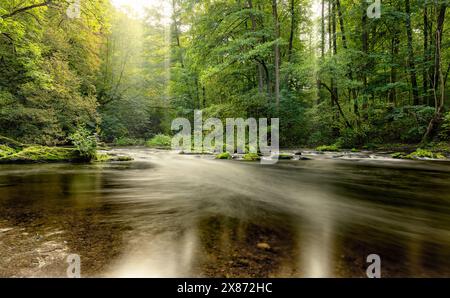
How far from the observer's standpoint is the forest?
11570 mm

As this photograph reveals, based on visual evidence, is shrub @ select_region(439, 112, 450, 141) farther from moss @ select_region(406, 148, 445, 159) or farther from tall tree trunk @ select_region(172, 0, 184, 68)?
tall tree trunk @ select_region(172, 0, 184, 68)

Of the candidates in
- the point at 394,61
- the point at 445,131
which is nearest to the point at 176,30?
the point at 394,61

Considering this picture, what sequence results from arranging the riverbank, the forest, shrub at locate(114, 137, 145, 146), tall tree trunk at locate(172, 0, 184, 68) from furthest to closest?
tall tree trunk at locate(172, 0, 184, 68) < shrub at locate(114, 137, 145, 146) < the forest < the riverbank

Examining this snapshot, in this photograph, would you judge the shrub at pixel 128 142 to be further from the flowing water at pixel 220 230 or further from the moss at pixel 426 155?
the moss at pixel 426 155

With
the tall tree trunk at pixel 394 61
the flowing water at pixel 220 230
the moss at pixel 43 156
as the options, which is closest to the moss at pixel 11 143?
the moss at pixel 43 156

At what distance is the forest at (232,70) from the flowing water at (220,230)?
6.40m

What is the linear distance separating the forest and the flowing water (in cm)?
640

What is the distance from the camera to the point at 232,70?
1905 cm

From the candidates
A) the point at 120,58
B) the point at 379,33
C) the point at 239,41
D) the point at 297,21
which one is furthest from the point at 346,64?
the point at 120,58

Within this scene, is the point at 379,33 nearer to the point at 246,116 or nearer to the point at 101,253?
the point at 246,116

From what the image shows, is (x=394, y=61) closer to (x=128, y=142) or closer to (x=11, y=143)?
(x=11, y=143)

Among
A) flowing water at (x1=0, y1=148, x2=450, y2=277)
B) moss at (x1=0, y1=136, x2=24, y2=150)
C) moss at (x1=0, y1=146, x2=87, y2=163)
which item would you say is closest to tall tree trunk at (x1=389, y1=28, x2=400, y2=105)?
flowing water at (x1=0, y1=148, x2=450, y2=277)

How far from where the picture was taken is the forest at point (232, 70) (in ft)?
38.0

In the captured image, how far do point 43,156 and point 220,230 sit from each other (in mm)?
9105
